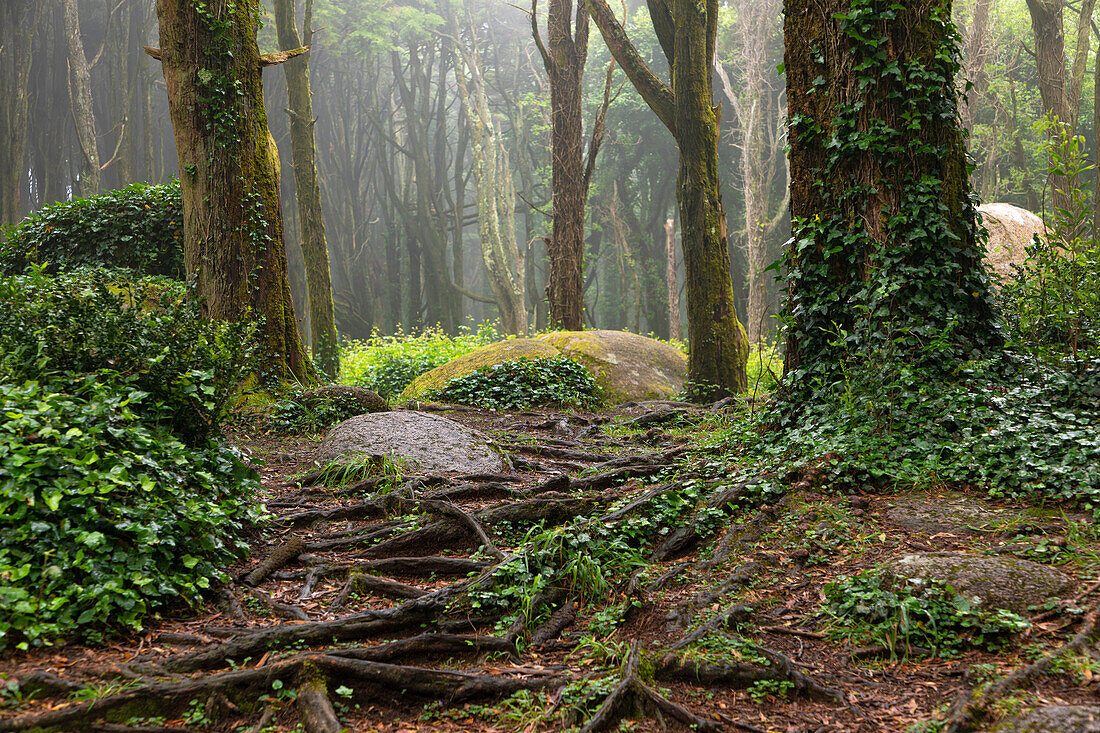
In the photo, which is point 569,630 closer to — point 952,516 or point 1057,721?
point 1057,721

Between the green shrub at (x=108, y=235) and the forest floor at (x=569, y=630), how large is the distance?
7.52 metres

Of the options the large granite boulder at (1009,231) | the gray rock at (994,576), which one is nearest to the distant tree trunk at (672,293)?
the large granite boulder at (1009,231)

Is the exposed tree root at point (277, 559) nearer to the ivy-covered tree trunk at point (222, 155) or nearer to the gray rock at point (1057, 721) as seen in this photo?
the gray rock at point (1057, 721)

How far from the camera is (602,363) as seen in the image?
11.9 meters

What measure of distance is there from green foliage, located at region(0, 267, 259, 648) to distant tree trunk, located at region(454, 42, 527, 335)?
66.1 feet

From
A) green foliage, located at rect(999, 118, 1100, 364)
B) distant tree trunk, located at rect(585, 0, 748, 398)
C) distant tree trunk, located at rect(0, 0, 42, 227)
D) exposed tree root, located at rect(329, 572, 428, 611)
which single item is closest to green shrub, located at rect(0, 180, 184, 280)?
distant tree trunk, located at rect(585, 0, 748, 398)

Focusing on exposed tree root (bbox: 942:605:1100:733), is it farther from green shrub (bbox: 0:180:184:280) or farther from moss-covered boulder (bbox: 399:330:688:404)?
green shrub (bbox: 0:180:184:280)

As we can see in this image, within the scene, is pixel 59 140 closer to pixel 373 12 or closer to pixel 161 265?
pixel 373 12

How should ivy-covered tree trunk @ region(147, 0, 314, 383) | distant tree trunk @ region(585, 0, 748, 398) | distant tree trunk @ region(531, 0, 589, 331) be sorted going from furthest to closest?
1. distant tree trunk @ region(531, 0, 589, 331)
2. distant tree trunk @ region(585, 0, 748, 398)
3. ivy-covered tree trunk @ region(147, 0, 314, 383)

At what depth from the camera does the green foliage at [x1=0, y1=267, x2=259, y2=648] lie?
9.53 feet

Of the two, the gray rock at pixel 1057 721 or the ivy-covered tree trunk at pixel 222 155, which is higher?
the ivy-covered tree trunk at pixel 222 155

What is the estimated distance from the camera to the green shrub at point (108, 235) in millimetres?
10781

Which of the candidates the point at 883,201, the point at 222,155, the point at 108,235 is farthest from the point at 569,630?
the point at 108,235

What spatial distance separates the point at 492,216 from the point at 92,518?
23795mm
